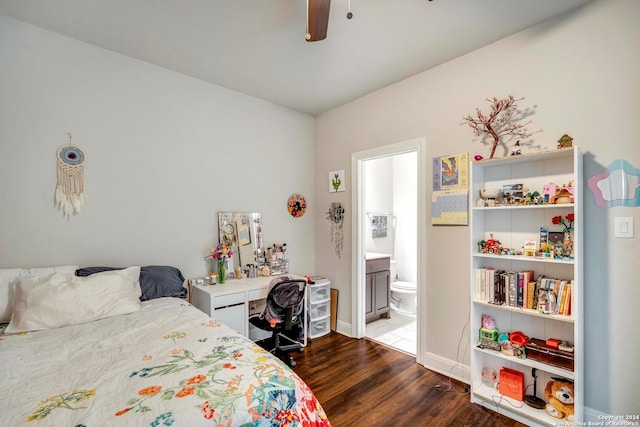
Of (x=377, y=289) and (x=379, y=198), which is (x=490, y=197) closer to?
(x=377, y=289)

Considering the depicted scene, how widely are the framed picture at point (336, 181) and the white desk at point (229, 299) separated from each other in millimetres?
1429

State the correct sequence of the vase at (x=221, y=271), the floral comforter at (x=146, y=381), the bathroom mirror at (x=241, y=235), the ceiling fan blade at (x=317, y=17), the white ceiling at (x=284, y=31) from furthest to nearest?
the bathroom mirror at (x=241, y=235) < the vase at (x=221, y=271) < the white ceiling at (x=284, y=31) < the ceiling fan blade at (x=317, y=17) < the floral comforter at (x=146, y=381)

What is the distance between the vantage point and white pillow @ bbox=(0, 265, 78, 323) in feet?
5.94

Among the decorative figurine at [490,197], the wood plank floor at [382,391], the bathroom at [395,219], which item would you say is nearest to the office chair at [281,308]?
the wood plank floor at [382,391]

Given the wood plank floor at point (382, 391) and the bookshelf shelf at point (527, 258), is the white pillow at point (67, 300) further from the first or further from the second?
the bookshelf shelf at point (527, 258)

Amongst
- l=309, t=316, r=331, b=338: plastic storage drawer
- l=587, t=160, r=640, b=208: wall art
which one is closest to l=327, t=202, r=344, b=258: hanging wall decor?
l=309, t=316, r=331, b=338: plastic storage drawer

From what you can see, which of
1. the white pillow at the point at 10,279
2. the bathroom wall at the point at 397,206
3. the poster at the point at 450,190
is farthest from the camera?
the bathroom wall at the point at 397,206

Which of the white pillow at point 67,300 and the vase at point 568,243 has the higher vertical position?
the vase at point 568,243

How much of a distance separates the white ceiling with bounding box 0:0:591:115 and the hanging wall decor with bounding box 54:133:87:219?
2.92ft

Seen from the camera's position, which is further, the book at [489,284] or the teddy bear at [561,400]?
the book at [489,284]

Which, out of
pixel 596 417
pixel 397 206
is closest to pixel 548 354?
pixel 596 417

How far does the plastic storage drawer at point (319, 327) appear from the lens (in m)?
3.32

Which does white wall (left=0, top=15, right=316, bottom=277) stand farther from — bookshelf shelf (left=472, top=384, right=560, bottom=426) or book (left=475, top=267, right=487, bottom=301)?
bookshelf shelf (left=472, top=384, right=560, bottom=426)

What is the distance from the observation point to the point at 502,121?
2.26 meters
